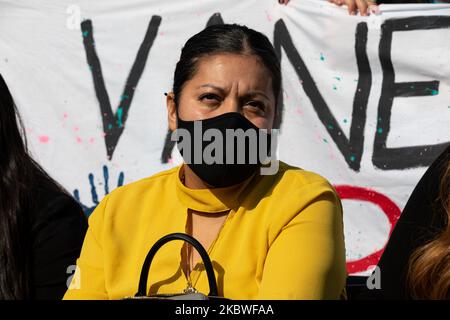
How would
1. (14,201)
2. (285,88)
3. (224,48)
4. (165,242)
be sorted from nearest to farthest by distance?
(165,242) → (224,48) → (14,201) → (285,88)

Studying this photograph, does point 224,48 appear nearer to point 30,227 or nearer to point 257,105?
point 257,105

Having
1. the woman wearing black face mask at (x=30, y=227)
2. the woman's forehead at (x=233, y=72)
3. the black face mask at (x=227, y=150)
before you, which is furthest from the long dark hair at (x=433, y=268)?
the woman wearing black face mask at (x=30, y=227)

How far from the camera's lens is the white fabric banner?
3918 mm

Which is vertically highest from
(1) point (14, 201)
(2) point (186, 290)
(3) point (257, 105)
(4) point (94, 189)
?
(3) point (257, 105)

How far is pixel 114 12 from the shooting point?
4.26 meters

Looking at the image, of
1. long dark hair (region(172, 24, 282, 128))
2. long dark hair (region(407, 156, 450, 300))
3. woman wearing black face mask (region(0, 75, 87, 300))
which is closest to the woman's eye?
long dark hair (region(172, 24, 282, 128))

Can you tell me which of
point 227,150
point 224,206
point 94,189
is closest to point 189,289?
point 224,206

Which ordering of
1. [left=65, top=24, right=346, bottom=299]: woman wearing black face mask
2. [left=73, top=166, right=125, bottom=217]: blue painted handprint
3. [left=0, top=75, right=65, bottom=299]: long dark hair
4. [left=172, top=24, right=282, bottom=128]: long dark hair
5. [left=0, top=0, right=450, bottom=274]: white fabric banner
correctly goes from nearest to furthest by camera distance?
[left=65, top=24, right=346, bottom=299]: woman wearing black face mask, [left=172, top=24, right=282, bottom=128]: long dark hair, [left=0, top=75, right=65, bottom=299]: long dark hair, [left=0, top=0, right=450, bottom=274]: white fabric banner, [left=73, top=166, right=125, bottom=217]: blue painted handprint

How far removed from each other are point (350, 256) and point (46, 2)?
2.03m

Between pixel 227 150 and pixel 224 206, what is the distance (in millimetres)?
190

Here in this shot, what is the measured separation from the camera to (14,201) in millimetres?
2852

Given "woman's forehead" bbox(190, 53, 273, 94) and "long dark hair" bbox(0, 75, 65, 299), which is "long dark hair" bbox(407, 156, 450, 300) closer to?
"woman's forehead" bbox(190, 53, 273, 94)

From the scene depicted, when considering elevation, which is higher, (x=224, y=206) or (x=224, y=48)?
(x=224, y=48)

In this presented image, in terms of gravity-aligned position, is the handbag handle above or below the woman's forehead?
below
